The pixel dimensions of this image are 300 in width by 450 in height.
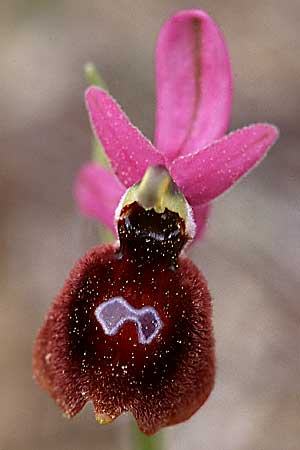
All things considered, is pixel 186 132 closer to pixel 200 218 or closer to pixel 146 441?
pixel 200 218

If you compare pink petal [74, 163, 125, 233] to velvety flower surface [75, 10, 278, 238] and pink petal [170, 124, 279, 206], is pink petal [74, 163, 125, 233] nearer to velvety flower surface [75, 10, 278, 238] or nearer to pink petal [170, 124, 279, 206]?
velvety flower surface [75, 10, 278, 238]

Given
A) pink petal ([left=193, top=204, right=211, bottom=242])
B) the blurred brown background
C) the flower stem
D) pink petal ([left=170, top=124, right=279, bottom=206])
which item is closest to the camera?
pink petal ([left=170, top=124, right=279, bottom=206])

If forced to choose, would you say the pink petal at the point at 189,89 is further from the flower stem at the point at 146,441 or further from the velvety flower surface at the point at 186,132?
the flower stem at the point at 146,441

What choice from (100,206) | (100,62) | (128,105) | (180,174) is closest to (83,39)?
(100,62)

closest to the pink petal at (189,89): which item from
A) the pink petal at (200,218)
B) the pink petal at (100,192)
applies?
the pink petal at (200,218)

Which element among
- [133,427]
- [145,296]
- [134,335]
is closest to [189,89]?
[145,296]

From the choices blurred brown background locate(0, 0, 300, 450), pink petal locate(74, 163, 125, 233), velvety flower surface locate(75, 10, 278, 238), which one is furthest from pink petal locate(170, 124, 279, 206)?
blurred brown background locate(0, 0, 300, 450)

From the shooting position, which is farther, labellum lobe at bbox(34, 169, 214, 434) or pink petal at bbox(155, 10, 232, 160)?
pink petal at bbox(155, 10, 232, 160)
